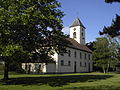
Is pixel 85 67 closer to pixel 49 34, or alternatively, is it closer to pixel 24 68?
pixel 24 68

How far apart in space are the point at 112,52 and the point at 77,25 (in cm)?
1349

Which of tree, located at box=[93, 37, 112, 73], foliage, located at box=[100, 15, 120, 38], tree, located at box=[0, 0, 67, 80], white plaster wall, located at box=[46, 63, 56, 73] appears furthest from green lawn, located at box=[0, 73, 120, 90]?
tree, located at box=[93, 37, 112, 73]

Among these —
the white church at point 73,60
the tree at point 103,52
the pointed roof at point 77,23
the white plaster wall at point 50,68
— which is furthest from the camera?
the pointed roof at point 77,23

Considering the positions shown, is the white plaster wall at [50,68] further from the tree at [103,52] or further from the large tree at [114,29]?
the large tree at [114,29]

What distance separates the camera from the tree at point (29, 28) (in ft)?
58.5

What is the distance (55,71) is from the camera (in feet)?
149

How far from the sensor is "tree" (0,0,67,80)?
17828 mm

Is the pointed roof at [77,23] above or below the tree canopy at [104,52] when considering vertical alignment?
above

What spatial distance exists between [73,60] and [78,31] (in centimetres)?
1130

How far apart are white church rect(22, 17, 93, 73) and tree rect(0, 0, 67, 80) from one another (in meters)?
18.5

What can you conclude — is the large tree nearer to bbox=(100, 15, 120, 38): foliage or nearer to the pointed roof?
bbox=(100, 15, 120, 38): foliage

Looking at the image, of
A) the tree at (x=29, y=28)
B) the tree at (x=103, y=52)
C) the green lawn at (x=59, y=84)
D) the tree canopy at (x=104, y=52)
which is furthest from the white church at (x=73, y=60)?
the tree at (x=29, y=28)

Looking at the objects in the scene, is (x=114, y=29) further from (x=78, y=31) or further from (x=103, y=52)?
(x=78, y=31)

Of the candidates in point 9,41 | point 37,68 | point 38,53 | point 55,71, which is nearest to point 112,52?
point 55,71
